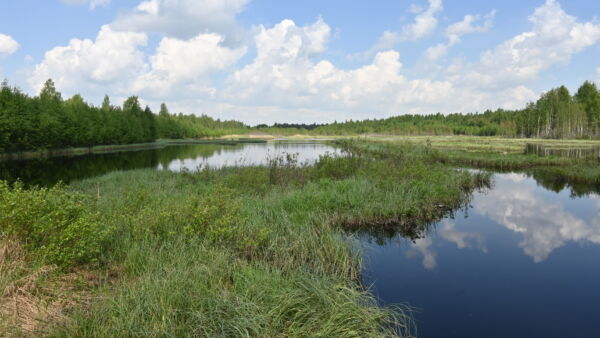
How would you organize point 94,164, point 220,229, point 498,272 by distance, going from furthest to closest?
point 94,164 → point 498,272 → point 220,229

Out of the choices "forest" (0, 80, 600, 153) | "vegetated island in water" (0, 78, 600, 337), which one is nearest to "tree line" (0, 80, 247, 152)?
"forest" (0, 80, 600, 153)

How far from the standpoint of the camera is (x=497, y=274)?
35.6ft

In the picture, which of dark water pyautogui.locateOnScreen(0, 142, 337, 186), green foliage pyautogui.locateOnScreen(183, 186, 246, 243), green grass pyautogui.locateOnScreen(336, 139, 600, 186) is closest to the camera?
green foliage pyautogui.locateOnScreen(183, 186, 246, 243)

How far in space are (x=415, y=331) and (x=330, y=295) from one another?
2143 mm

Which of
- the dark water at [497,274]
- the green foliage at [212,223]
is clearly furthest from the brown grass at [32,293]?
the dark water at [497,274]

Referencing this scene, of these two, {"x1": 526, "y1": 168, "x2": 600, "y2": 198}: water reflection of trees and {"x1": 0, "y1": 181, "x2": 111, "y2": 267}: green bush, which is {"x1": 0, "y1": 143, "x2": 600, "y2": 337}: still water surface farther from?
{"x1": 0, "y1": 181, "x2": 111, "y2": 267}: green bush

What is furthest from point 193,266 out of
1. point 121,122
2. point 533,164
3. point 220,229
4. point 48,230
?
point 121,122

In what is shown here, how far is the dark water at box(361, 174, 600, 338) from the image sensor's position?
8.03 metres

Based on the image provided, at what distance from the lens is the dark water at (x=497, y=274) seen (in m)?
8.03

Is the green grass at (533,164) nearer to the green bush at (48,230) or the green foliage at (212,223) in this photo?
Answer: the green foliage at (212,223)

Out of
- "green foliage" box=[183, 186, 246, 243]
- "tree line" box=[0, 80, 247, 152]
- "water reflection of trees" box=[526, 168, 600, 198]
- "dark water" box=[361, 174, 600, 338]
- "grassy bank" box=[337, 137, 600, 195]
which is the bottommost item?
"dark water" box=[361, 174, 600, 338]

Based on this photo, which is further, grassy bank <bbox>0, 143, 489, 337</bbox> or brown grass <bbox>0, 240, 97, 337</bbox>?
grassy bank <bbox>0, 143, 489, 337</bbox>

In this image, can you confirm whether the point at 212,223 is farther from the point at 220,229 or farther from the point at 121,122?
the point at 121,122

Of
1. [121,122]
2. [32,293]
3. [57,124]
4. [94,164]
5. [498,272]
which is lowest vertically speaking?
A: [498,272]
